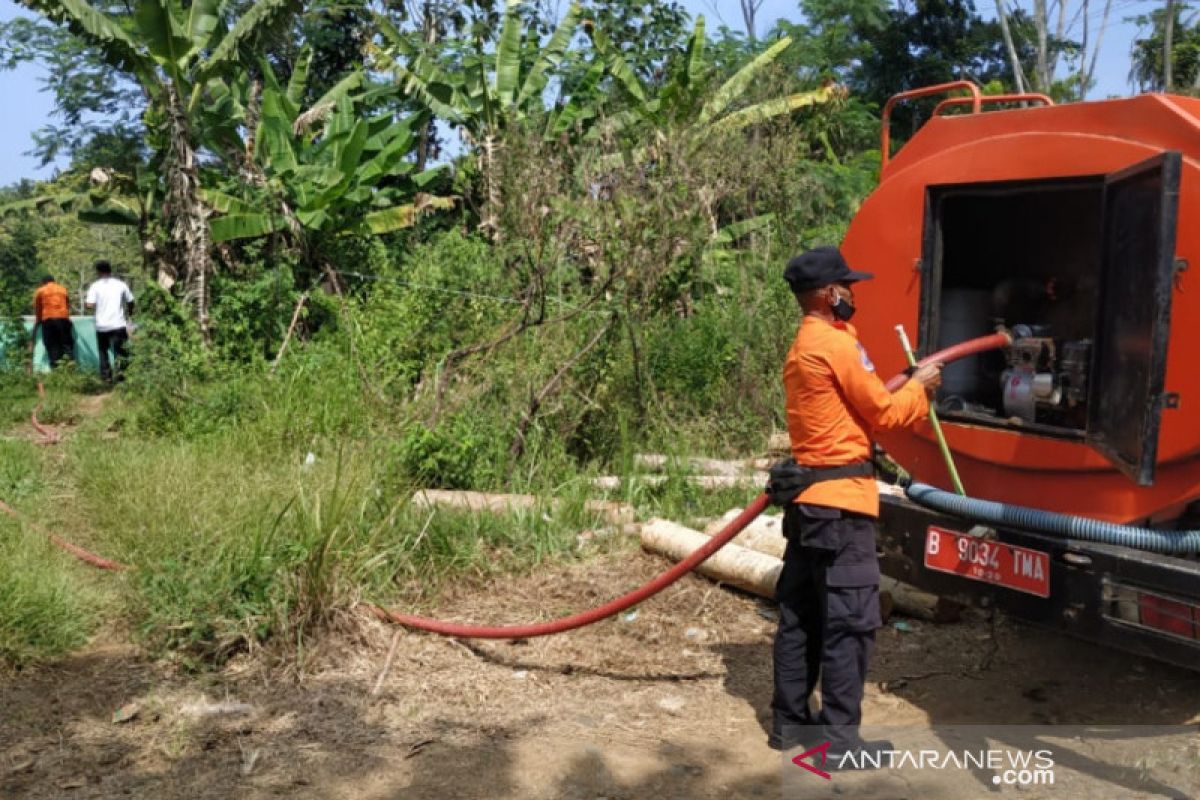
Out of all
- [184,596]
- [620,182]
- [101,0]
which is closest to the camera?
[184,596]

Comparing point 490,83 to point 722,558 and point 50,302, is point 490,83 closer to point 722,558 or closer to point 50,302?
point 50,302

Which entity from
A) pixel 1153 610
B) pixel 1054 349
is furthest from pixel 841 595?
pixel 1054 349

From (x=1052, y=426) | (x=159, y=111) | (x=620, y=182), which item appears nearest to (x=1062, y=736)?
(x=1052, y=426)

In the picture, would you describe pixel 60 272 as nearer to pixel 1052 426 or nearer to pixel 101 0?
pixel 101 0

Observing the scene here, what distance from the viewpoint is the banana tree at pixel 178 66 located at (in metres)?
10.5

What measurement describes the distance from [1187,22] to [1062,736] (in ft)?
95.9

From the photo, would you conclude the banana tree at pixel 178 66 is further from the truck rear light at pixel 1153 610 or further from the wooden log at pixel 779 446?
the truck rear light at pixel 1153 610

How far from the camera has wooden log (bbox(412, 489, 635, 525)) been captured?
6125mm

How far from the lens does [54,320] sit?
13.9 metres

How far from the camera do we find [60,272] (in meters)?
36.8

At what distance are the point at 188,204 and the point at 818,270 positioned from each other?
28.4 ft

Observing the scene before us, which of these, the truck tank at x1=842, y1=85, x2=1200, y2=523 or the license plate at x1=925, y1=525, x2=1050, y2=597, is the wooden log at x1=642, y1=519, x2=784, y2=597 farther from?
the license plate at x1=925, y1=525, x2=1050, y2=597

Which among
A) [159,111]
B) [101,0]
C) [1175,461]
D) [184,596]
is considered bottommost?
[184,596]

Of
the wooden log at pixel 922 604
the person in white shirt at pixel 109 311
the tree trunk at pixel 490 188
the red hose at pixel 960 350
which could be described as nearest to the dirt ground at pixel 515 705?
the wooden log at pixel 922 604
